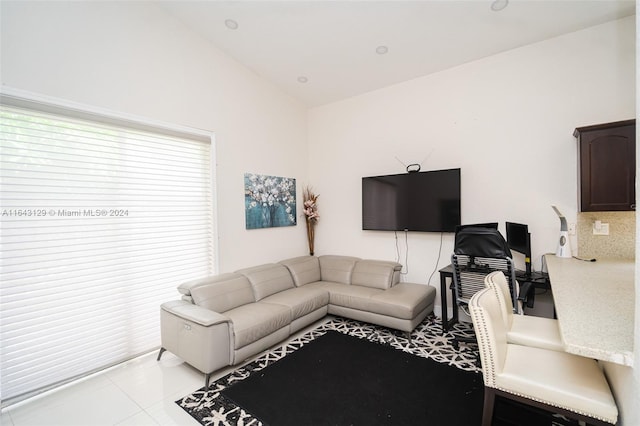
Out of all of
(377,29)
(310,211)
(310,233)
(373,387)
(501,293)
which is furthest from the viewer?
(310,233)

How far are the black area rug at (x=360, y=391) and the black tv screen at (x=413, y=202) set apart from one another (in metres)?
1.76

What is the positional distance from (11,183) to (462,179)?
470 centimetres

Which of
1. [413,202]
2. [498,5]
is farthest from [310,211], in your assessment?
[498,5]

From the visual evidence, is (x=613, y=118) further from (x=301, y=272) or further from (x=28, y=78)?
(x=28, y=78)

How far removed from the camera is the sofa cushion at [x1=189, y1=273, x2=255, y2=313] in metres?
2.94

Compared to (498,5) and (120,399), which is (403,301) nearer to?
(120,399)

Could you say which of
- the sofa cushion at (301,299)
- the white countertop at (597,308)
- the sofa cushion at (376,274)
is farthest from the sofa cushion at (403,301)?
the white countertop at (597,308)

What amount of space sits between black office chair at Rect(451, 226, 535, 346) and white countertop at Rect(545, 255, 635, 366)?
0.38 m

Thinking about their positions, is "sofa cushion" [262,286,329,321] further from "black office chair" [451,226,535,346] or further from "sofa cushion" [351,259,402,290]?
"black office chair" [451,226,535,346]

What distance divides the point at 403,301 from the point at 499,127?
2479 mm

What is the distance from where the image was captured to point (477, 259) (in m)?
2.85

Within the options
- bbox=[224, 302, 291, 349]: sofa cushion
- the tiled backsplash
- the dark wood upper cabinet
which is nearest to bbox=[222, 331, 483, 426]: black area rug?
bbox=[224, 302, 291, 349]: sofa cushion

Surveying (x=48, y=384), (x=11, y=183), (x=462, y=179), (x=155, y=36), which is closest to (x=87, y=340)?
(x=48, y=384)

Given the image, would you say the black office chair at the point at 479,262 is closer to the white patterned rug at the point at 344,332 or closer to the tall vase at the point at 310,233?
the white patterned rug at the point at 344,332
